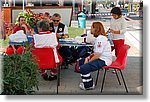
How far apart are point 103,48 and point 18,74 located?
5.97 feet

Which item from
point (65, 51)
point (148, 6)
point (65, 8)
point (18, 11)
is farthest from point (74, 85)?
point (18, 11)

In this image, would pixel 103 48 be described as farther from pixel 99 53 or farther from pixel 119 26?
pixel 119 26

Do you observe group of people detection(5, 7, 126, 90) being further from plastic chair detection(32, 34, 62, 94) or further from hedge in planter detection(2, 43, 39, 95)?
hedge in planter detection(2, 43, 39, 95)

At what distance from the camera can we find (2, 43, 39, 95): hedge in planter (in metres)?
2.67

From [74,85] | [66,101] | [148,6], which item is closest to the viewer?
[148,6]

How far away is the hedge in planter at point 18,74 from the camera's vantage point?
267cm

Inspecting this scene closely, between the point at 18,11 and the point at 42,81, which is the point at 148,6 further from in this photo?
the point at 18,11

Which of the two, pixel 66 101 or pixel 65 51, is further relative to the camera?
pixel 65 51

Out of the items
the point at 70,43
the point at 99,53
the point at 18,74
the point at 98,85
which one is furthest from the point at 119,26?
the point at 18,74

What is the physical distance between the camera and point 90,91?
4551 millimetres

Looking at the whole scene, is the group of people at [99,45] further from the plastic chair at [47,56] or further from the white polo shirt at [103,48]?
the plastic chair at [47,56]

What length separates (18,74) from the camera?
2.74 m

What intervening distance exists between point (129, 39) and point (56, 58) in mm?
6901

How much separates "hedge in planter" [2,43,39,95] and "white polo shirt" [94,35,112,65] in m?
1.51
